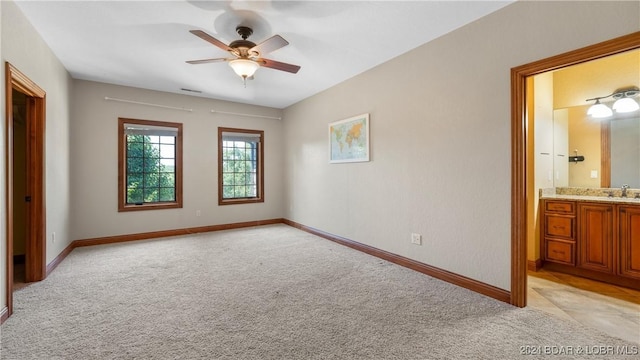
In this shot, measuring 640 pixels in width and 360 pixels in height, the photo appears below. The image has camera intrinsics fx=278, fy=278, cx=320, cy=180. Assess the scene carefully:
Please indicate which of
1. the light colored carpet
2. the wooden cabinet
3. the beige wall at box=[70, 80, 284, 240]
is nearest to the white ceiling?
the beige wall at box=[70, 80, 284, 240]

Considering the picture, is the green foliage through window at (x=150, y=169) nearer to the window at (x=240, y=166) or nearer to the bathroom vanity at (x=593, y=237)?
the window at (x=240, y=166)

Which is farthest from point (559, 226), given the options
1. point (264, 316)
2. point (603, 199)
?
point (264, 316)

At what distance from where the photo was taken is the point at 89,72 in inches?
162

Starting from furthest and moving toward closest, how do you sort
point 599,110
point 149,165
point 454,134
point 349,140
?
point 149,165, point 349,140, point 599,110, point 454,134

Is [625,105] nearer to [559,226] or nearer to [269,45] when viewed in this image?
[559,226]

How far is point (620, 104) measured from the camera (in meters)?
3.28

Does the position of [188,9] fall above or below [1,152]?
above

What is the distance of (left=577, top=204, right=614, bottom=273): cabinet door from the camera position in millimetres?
2955

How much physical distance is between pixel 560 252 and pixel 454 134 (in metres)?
2.02

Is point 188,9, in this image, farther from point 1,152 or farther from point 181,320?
point 181,320

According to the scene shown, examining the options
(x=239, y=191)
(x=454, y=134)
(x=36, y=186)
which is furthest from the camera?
(x=239, y=191)

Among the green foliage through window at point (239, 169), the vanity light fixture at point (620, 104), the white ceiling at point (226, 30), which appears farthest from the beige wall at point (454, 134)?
the green foliage through window at point (239, 169)

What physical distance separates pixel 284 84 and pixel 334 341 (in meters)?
3.88

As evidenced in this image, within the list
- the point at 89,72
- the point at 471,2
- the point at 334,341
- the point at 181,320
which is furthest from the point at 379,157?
the point at 89,72
